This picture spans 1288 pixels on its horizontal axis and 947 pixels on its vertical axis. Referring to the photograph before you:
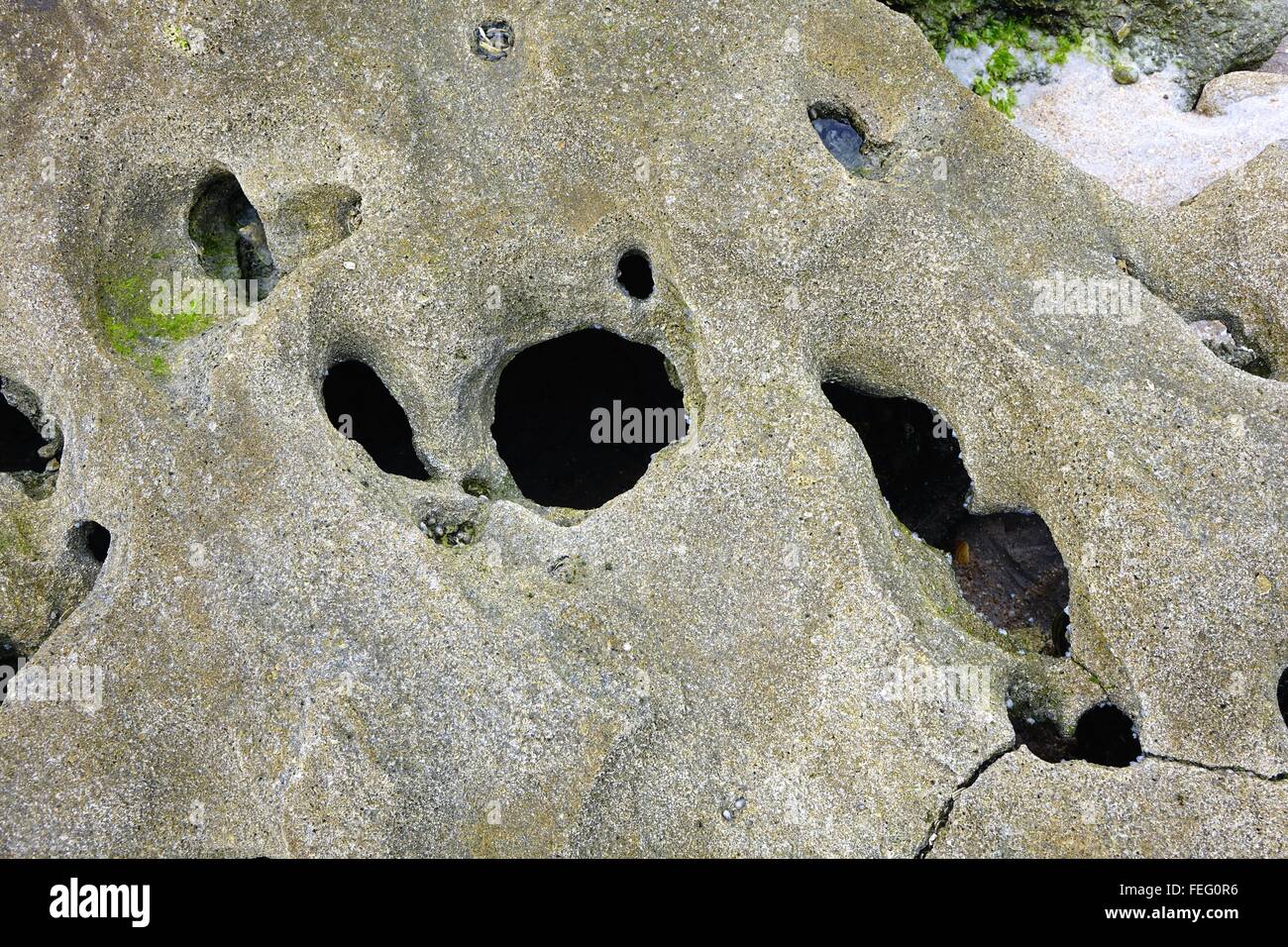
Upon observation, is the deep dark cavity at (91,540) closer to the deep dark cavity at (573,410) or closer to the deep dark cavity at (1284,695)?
the deep dark cavity at (573,410)

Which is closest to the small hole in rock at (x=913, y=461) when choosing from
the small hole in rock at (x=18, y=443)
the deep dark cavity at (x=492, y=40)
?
the deep dark cavity at (x=492, y=40)

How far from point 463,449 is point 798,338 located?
1819 millimetres

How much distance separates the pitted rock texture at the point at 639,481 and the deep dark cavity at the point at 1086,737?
0.42 feet

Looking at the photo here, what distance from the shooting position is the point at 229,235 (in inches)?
230

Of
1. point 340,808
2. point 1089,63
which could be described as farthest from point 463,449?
point 1089,63

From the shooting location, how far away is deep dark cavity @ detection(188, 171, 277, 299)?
573 centimetres

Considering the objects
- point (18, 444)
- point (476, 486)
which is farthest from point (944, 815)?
point (18, 444)

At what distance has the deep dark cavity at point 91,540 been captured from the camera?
5.28 m

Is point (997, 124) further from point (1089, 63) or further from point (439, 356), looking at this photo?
point (439, 356)

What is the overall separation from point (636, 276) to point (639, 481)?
1308 mm

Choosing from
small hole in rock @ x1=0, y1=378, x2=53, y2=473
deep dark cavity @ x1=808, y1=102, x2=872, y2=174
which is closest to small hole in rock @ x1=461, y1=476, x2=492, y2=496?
deep dark cavity @ x1=808, y1=102, x2=872, y2=174

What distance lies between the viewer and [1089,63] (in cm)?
688

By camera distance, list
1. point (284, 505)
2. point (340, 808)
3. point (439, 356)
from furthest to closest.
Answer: point (439, 356)
point (284, 505)
point (340, 808)

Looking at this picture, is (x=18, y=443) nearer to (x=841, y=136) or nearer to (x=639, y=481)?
(x=639, y=481)
